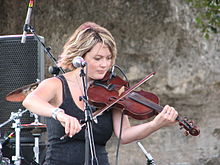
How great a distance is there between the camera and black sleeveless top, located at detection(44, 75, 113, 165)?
3.38m

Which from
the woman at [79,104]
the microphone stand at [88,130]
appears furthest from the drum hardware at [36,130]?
the microphone stand at [88,130]

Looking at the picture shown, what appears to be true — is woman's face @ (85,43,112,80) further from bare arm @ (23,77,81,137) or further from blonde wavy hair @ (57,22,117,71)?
bare arm @ (23,77,81,137)

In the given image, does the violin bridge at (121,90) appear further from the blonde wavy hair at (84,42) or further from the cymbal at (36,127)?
the cymbal at (36,127)

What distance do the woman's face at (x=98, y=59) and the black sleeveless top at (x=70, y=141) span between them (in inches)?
7.9

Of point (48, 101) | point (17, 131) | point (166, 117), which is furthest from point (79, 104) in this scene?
point (17, 131)

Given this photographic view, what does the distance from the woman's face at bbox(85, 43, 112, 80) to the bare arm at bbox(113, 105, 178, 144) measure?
11.3 inches

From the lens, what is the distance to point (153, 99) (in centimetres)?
363

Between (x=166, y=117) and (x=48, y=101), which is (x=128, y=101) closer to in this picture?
(x=166, y=117)

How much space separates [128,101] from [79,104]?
34 centimetres

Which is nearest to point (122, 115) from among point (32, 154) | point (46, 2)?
point (32, 154)

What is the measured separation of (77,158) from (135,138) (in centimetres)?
42

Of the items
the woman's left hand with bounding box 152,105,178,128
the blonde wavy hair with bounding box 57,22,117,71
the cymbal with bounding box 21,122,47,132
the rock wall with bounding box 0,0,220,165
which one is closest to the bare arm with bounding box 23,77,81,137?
the blonde wavy hair with bounding box 57,22,117,71

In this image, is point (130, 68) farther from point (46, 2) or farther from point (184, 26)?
point (46, 2)

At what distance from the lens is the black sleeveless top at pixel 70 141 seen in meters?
3.38
